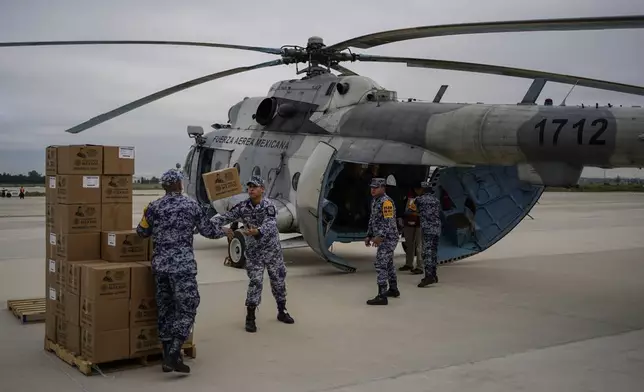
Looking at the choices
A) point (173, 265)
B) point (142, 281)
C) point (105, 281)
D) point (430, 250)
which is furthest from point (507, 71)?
point (105, 281)

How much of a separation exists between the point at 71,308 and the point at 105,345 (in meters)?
0.55

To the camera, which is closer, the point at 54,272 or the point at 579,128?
the point at 54,272

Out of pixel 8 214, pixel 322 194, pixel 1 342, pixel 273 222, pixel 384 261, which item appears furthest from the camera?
pixel 8 214

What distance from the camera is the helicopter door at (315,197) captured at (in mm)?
10156

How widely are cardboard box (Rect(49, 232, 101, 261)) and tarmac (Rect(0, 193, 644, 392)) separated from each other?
944mm

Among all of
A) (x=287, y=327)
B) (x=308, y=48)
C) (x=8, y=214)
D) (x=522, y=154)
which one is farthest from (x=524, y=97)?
(x=8, y=214)

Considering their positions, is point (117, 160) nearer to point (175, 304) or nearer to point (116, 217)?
point (116, 217)

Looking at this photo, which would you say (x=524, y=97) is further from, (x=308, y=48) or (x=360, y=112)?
(x=308, y=48)

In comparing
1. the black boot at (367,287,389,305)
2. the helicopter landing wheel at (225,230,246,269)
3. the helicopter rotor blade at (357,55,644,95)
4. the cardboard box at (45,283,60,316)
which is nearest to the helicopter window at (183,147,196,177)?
the helicopter landing wheel at (225,230,246,269)

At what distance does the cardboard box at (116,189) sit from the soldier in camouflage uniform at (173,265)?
0.63 metres

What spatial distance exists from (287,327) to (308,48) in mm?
6436

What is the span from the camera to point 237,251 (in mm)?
11672

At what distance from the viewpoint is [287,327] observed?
7.36m

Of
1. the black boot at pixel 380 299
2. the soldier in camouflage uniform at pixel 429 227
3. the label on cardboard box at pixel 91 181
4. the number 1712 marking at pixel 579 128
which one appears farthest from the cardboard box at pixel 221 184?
the number 1712 marking at pixel 579 128
